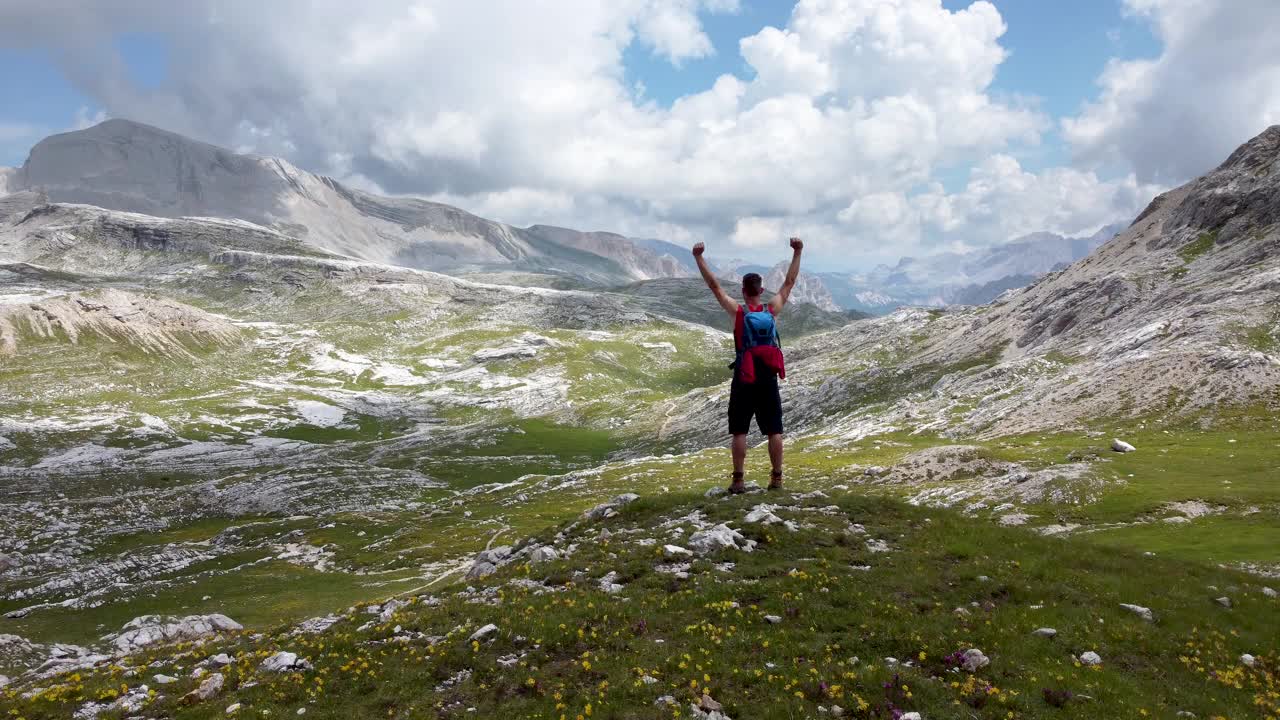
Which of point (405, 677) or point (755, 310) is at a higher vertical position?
point (755, 310)

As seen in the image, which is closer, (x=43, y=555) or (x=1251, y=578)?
(x=1251, y=578)

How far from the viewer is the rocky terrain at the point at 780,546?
12.8m

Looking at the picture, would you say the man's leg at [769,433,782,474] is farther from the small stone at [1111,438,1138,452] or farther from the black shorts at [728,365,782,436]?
the small stone at [1111,438,1138,452]

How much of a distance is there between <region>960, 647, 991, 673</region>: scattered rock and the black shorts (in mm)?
8934

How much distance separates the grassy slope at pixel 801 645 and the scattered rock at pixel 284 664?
13.9 inches

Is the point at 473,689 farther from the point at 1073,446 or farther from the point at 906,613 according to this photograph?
the point at 1073,446

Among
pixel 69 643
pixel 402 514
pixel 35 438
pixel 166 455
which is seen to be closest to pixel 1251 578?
pixel 69 643

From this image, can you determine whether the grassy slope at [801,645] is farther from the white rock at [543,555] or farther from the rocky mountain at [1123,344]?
the rocky mountain at [1123,344]

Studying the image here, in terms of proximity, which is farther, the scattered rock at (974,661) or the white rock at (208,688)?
the white rock at (208,688)

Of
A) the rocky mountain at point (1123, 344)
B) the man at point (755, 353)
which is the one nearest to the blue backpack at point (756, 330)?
the man at point (755, 353)

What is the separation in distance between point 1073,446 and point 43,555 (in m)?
124

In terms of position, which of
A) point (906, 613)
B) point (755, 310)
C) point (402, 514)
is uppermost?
point (755, 310)

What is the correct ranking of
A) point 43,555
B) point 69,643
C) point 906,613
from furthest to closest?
1. point 43,555
2. point 69,643
3. point 906,613

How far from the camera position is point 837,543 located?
68.6 ft
